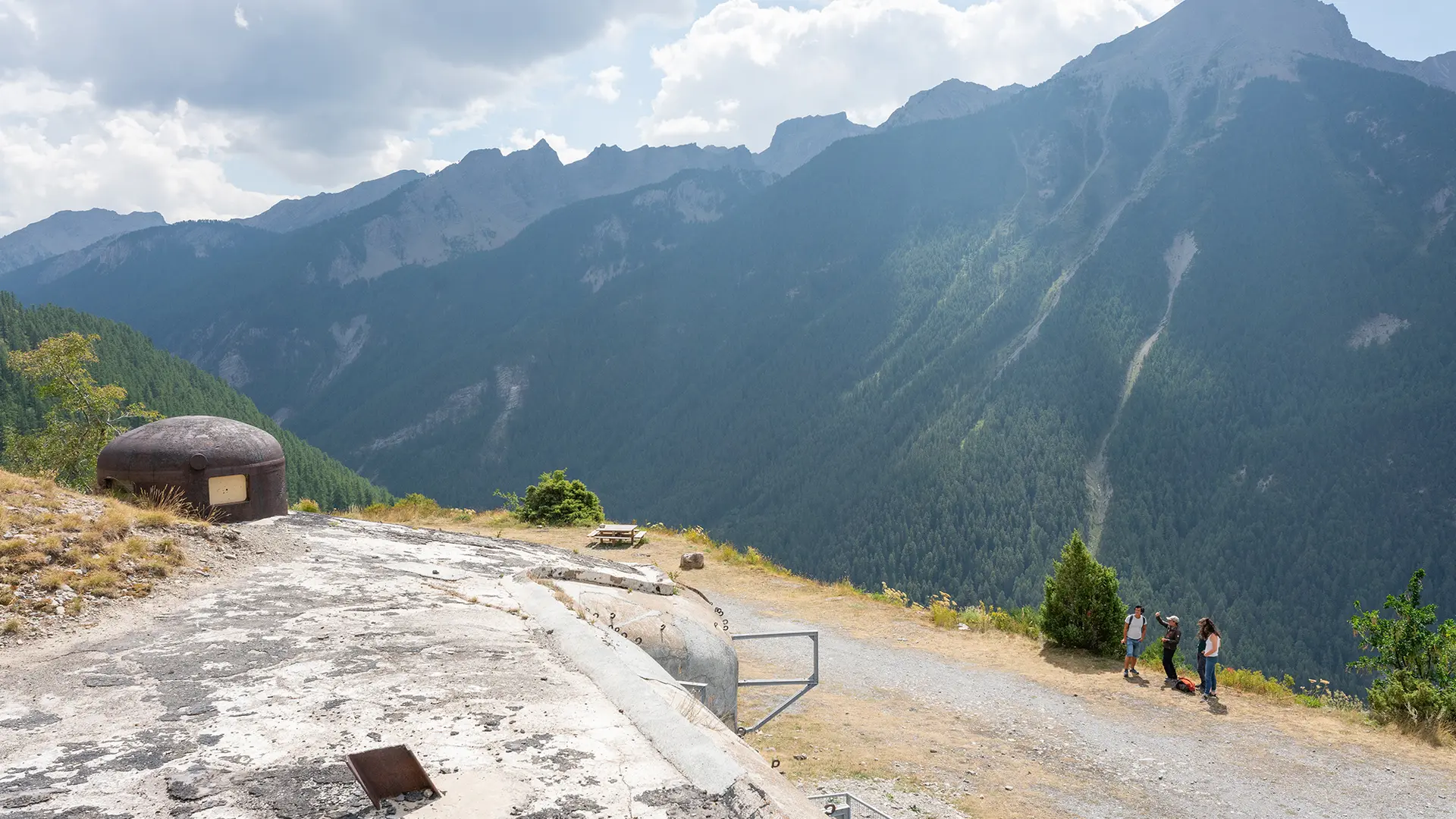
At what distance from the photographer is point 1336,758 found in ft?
39.1

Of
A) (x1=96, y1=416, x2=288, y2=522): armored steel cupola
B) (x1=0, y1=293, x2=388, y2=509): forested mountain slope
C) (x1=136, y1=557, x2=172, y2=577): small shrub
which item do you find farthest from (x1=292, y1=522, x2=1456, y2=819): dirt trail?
(x1=0, y1=293, x2=388, y2=509): forested mountain slope

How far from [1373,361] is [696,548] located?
15377 centimetres

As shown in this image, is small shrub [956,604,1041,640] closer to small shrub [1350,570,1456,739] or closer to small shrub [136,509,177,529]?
small shrub [1350,570,1456,739]

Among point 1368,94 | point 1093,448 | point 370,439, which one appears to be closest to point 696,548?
point 1093,448

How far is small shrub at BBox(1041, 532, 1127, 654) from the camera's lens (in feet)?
56.2

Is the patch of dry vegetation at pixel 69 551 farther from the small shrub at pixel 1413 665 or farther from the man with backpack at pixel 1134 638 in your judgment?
the small shrub at pixel 1413 665

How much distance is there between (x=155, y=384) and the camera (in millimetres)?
88312

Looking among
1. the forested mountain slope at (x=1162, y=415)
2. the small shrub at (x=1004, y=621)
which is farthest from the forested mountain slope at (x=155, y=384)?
the small shrub at (x=1004, y=621)

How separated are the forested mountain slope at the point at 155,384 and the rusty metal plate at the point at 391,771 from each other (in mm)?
79592

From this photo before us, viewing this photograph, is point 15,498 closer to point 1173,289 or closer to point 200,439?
point 200,439

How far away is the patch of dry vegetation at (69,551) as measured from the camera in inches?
336

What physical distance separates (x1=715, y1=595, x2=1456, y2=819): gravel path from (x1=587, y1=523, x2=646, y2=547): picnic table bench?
32.8 ft

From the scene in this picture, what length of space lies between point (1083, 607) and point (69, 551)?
18.2 m

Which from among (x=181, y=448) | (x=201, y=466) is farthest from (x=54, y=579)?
(x=181, y=448)
